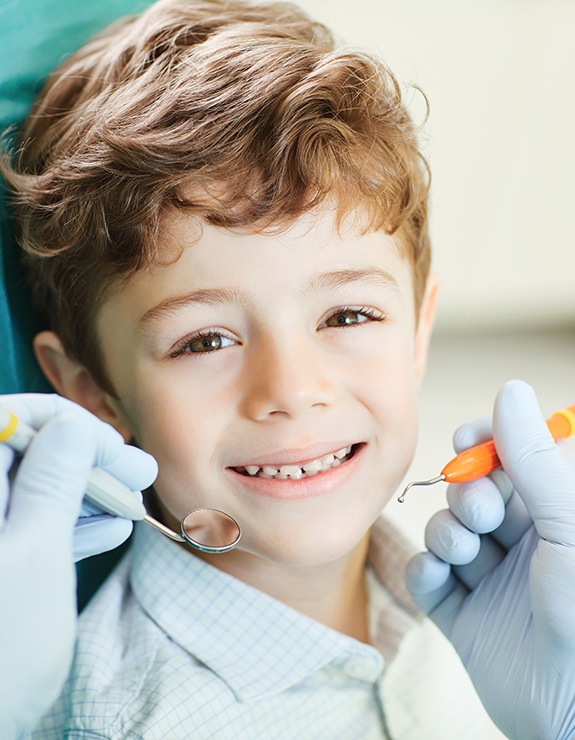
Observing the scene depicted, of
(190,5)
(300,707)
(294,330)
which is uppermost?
(190,5)

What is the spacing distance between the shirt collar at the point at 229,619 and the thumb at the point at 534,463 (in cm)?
33

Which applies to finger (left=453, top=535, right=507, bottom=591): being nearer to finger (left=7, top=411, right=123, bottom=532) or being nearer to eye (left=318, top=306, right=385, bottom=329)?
eye (left=318, top=306, right=385, bottom=329)

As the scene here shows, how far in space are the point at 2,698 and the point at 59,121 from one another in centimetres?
72

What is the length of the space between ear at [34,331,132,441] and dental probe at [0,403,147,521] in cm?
32

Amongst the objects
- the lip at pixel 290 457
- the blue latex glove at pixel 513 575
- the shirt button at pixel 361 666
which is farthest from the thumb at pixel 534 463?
the shirt button at pixel 361 666

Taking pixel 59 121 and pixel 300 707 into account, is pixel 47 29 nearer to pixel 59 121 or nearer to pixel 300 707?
pixel 59 121

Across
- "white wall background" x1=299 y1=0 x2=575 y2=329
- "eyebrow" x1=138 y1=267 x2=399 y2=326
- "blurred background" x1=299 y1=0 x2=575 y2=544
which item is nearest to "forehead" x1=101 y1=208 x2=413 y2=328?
"eyebrow" x1=138 y1=267 x2=399 y2=326

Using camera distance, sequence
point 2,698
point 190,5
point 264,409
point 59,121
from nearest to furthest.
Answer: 1. point 2,698
2. point 264,409
3. point 59,121
4. point 190,5

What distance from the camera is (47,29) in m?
Result: 1.26

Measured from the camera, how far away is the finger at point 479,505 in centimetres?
104

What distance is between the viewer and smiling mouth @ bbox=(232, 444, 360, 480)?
1035 mm

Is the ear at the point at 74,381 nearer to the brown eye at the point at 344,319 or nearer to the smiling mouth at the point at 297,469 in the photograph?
the smiling mouth at the point at 297,469

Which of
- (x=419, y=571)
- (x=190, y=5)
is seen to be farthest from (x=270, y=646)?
(x=190, y=5)

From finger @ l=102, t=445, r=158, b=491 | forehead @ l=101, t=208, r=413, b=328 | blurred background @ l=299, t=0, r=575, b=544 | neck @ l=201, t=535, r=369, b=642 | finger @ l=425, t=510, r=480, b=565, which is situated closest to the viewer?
finger @ l=102, t=445, r=158, b=491
